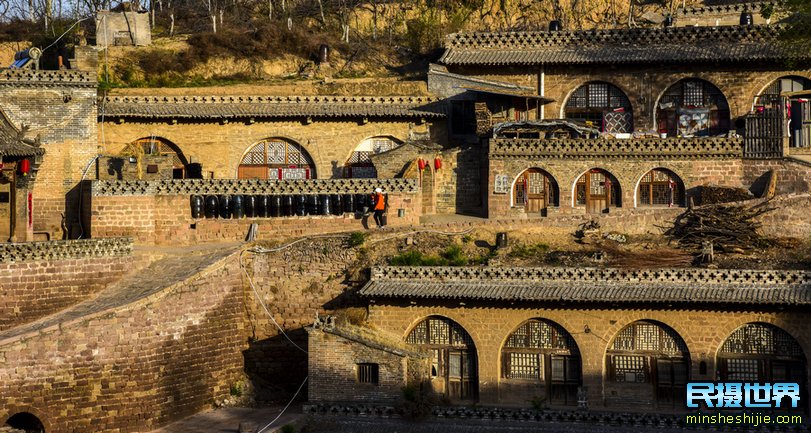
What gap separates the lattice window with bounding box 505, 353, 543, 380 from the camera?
1565 inches

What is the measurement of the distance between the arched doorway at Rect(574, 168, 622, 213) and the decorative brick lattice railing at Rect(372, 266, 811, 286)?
9.22m

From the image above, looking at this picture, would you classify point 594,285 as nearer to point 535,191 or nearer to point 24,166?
point 535,191

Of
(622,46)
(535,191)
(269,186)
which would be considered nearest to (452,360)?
(269,186)

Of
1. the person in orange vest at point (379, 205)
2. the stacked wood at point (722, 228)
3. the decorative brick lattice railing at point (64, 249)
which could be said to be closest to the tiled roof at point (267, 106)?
the person in orange vest at point (379, 205)

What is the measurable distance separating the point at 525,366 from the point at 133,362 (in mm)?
11346

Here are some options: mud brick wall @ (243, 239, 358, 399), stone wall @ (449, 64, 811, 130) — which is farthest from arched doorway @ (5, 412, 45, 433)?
stone wall @ (449, 64, 811, 130)

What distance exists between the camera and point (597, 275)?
3950 cm

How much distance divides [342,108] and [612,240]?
44.9 feet

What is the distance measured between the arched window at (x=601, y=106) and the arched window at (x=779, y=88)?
5.07m

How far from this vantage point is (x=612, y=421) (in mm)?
38031

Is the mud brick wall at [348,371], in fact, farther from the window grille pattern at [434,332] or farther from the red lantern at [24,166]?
the red lantern at [24,166]

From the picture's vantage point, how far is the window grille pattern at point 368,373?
39594mm

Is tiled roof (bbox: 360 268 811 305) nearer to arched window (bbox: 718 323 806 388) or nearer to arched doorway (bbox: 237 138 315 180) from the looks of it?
arched window (bbox: 718 323 806 388)

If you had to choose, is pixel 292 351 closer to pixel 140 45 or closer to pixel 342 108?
pixel 342 108
